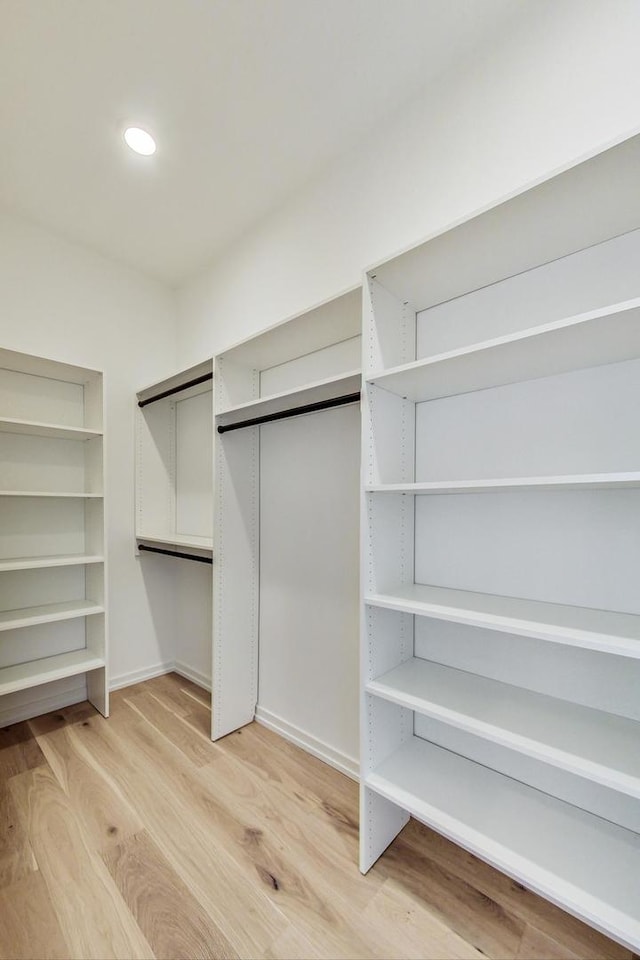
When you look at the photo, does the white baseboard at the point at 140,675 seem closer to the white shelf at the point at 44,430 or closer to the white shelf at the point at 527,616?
the white shelf at the point at 44,430

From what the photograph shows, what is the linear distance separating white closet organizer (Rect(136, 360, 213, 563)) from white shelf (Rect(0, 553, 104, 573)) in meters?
0.37

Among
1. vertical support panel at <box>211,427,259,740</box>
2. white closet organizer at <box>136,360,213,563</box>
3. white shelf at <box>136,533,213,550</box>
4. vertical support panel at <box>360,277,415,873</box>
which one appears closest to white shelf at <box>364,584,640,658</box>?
vertical support panel at <box>360,277,415,873</box>

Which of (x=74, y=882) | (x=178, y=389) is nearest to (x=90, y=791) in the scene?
(x=74, y=882)

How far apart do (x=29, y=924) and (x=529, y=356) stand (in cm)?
223

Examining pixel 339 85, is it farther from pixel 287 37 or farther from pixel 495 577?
pixel 495 577

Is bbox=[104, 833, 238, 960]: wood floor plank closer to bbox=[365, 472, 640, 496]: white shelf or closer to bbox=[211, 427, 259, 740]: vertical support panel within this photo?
bbox=[211, 427, 259, 740]: vertical support panel

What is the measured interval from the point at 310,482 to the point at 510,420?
986mm

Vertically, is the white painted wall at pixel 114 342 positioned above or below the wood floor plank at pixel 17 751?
above

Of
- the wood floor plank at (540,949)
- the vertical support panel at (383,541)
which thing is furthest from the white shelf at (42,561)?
the wood floor plank at (540,949)

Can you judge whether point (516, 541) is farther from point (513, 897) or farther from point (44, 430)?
point (44, 430)

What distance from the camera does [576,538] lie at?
1294mm

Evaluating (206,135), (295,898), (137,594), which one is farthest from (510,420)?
(137,594)

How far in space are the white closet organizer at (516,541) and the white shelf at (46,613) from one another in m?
1.75

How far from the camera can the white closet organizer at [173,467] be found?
8.98 feet
